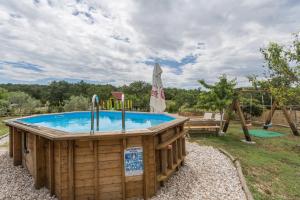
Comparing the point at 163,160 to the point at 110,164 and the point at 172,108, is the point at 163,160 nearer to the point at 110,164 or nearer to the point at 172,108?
the point at 110,164

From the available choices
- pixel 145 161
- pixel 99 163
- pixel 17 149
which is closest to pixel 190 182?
pixel 145 161

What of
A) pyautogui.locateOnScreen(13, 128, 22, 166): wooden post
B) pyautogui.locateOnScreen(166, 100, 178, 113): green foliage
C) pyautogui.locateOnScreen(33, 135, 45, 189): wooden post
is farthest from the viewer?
pyautogui.locateOnScreen(166, 100, 178, 113): green foliage

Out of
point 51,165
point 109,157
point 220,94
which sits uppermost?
point 220,94

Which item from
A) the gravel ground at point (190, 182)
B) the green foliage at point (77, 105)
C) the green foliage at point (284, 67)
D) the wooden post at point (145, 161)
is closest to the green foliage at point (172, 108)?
the green foliage at point (77, 105)

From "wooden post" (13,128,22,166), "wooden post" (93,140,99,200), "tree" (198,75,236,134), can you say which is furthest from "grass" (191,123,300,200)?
"wooden post" (13,128,22,166)

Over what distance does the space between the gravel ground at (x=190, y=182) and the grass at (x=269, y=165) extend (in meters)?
0.47

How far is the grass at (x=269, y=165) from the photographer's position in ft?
12.7

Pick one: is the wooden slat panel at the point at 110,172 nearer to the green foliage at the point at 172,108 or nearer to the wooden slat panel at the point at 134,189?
the wooden slat panel at the point at 134,189

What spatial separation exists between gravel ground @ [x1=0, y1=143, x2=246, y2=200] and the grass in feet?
1.53

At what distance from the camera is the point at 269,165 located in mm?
5301

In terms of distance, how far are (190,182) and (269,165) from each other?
113 inches

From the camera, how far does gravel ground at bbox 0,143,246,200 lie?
11.6 ft

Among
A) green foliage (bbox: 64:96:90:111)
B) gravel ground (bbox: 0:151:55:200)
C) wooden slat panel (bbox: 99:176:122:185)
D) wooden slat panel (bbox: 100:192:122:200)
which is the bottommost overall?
gravel ground (bbox: 0:151:55:200)

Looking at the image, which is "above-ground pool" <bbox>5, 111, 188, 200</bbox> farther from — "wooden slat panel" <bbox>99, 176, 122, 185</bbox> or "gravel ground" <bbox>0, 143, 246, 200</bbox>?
"gravel ground" <bbox>0, 143, 246, 200</bbox>
